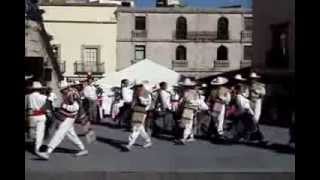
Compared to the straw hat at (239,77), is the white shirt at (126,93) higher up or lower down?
lower down

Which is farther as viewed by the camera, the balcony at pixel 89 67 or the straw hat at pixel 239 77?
the straw hat at pixel 239 77

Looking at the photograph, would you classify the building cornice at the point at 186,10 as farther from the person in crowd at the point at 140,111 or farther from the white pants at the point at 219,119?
the white pants at the point at 219,119

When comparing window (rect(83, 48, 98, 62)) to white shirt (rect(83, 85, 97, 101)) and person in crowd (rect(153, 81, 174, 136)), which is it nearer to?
white shirt (rect(83, 85, 97, 101))

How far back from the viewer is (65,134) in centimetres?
804

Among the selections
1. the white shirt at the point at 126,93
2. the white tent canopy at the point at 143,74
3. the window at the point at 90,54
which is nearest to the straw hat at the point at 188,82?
the white tent canopy at the point at 143,74

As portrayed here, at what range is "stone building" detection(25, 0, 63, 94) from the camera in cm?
743

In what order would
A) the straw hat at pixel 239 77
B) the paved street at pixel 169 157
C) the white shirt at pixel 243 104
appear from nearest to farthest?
the paved street at pixel 169 157 < the straw hat at pixel 239 77 < the white shirt at pixel 243 104

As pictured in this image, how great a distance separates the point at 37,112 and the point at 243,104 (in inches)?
83.4

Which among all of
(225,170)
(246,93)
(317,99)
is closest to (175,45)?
(246,93)

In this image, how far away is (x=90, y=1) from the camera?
27.3 ft

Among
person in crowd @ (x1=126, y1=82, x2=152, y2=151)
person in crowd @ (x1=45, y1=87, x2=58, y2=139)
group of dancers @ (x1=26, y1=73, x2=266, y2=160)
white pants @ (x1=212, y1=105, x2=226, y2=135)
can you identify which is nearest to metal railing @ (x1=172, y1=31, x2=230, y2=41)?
group of dancers @ (x1=26, y1=73, x2=266, y2=160)

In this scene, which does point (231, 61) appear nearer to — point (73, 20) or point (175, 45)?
point (175, 45)

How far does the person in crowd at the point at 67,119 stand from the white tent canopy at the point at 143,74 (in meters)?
0.32

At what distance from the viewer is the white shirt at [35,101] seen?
7.80 m
